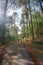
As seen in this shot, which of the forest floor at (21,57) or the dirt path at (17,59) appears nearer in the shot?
the dirt path at (17,59)

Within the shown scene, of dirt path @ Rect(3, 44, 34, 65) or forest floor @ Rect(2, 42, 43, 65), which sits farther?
forest floor @ Rect(2, 42, 43, 65)

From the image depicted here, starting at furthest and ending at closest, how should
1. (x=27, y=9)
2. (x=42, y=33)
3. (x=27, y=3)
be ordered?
1. (x=42, y=33)
2. (x=27, y=9)
3. (x=27, y=3)

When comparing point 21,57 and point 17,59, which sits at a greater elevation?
point 17,59

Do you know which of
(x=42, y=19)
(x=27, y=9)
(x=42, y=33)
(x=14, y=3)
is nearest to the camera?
(x=14, y=3)

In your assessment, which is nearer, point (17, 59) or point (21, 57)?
point (17, 59)

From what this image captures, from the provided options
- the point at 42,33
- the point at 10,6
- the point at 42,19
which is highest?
the point at 10,6

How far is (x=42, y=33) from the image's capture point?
168ft

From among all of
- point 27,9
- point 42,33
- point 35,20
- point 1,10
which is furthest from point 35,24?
point 1,10

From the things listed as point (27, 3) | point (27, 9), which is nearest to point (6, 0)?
point (27, 3)

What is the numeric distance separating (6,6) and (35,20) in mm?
26035

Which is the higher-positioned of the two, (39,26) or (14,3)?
(14,3)

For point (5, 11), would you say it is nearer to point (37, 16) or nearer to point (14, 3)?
point (14, 3)

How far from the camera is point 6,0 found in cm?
3141

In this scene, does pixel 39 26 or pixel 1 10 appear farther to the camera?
pixel 39 26
